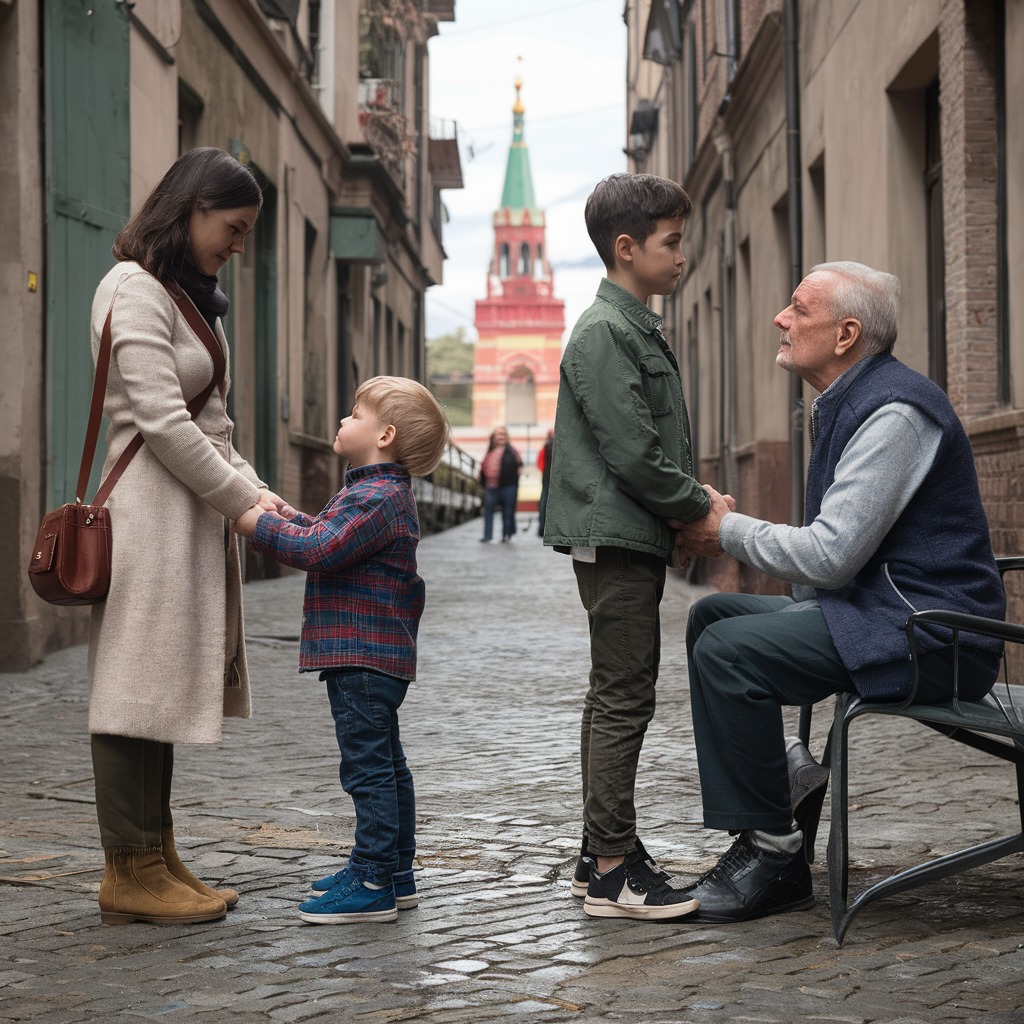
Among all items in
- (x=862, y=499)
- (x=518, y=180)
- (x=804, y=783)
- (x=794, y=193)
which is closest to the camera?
(x=862, y=499)

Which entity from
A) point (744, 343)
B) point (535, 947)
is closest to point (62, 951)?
point (535, 947)

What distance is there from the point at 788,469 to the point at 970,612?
11113mm

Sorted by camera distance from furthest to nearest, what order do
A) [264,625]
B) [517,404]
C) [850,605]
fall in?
1. [517,404]
2. [264,625]
3. [850,605]

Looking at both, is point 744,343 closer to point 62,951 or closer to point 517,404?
point 62,951

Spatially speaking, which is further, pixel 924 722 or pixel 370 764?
pixel 370 764

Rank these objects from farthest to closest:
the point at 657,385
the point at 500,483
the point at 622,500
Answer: the point at 500,483 → the point at 657,385 → the point at 622,500

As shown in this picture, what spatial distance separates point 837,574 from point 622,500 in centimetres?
54

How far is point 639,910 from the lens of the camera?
3.85 m

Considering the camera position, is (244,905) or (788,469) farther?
(788,469)

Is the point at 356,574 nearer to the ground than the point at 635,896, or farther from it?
farther from it

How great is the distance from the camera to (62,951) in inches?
140

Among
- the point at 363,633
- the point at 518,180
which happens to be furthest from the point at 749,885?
the point at 518,180

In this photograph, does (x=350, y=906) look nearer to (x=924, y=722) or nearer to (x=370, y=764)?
(x=370, y=764)

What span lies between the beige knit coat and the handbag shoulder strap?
0.02 m
